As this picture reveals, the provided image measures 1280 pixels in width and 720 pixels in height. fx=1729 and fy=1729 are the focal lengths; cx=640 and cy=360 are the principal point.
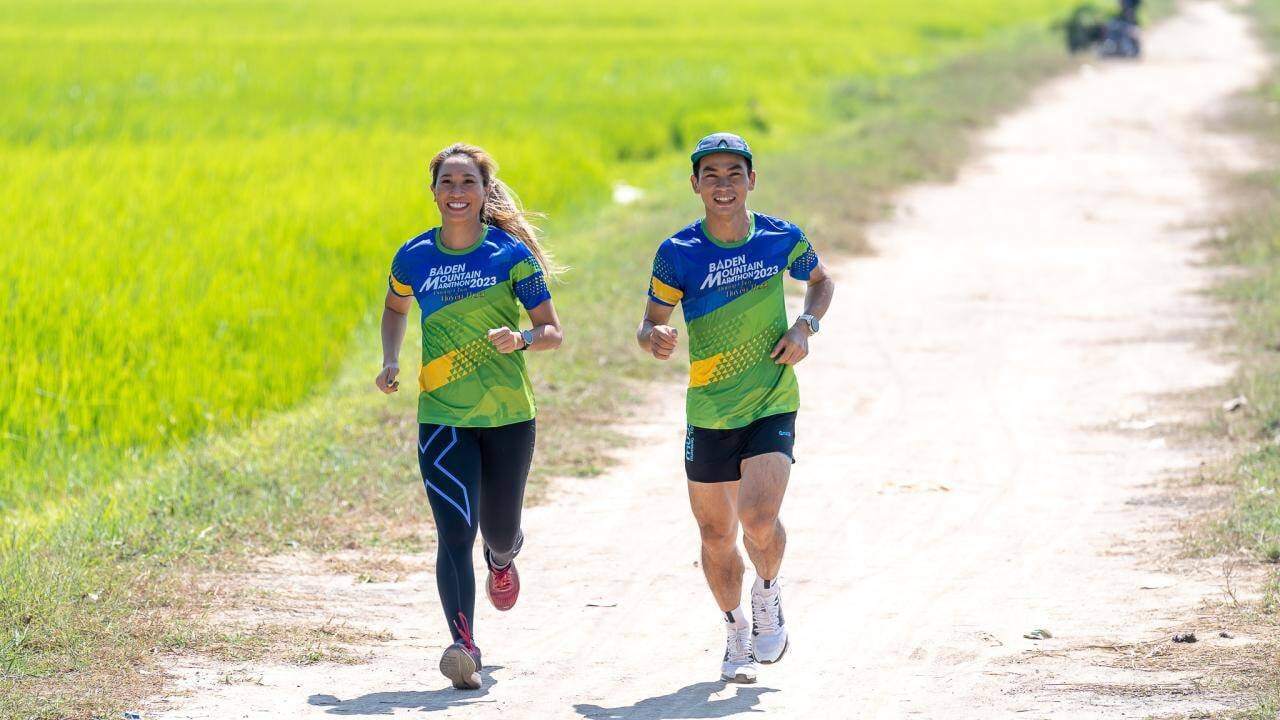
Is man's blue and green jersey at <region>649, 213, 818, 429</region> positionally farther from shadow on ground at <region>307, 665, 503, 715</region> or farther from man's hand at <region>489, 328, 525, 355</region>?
shadow on ground at <region>307, 665, 503, 715</region>

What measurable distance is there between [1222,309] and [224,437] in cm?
772

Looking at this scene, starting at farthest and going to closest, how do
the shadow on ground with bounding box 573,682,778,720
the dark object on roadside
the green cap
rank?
the dark object on roadside < the green cap < the shadow on ground with bounding box 573,682,778,720

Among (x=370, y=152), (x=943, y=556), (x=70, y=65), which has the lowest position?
(x=943, y=556)

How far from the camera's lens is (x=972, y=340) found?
12.6 meters

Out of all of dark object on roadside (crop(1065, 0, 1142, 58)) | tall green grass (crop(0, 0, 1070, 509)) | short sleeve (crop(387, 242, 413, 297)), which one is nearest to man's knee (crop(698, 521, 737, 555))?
short sleeve (crop(387, 242, 413, 297))

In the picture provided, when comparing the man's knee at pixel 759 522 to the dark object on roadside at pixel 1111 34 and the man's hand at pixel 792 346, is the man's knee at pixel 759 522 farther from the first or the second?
the dark object on roadside at pixel 1111 34

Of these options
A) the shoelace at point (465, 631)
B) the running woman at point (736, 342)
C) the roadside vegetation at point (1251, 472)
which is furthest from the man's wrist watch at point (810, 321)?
the roadside vegetation at point (1251, 472)

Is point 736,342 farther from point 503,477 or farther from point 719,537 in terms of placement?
point 503,477

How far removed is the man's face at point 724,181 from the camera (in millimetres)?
5590

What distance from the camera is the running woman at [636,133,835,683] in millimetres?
5605

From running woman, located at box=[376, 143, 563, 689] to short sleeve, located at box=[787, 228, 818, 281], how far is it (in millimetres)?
817

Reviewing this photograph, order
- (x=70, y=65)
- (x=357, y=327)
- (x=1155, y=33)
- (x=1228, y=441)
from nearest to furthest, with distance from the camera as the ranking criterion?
(x=1228, y=441) < (x=357, y=327) < (x=70, y=65) < (x=1155, y=33)

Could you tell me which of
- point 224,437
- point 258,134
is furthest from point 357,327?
point 258,134

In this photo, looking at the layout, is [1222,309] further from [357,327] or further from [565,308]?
[357,327]
